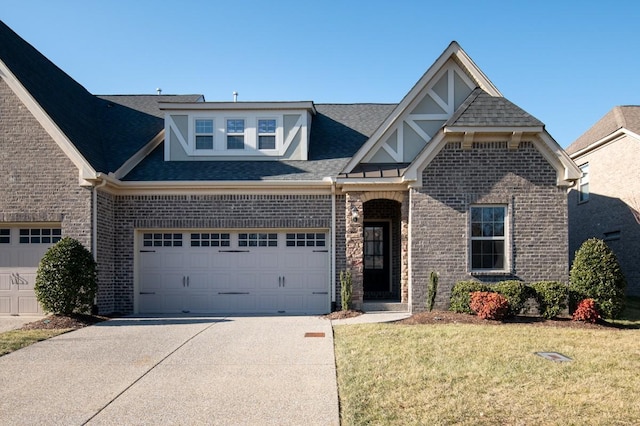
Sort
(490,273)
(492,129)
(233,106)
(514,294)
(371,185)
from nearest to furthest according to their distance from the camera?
(514,294) → (492,129) → (490,273) → (371,185) → (233,106)

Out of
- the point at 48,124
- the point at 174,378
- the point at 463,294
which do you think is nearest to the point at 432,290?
the point at 463,294

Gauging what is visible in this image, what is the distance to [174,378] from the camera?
775 cm

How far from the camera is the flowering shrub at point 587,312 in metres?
12.2

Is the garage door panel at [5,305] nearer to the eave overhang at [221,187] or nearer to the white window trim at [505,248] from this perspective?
the eave overhang at [221,187]

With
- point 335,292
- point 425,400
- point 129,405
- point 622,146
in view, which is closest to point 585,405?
point 425,400

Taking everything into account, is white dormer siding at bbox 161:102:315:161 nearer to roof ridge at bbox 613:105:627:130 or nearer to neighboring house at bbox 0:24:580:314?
neighboring house at bbox 0:24:580:314

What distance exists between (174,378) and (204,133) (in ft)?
33.2

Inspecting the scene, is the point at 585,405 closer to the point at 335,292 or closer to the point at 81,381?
the point at 81,381

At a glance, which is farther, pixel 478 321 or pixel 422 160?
pixel 422 160

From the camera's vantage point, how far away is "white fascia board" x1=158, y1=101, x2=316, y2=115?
16125mm

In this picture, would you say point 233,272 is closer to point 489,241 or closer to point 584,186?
point 489,241

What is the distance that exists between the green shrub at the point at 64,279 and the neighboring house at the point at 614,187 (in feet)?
58.7

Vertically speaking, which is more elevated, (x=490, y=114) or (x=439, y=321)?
(x=490, y=114)

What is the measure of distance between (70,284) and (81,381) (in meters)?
5.47
